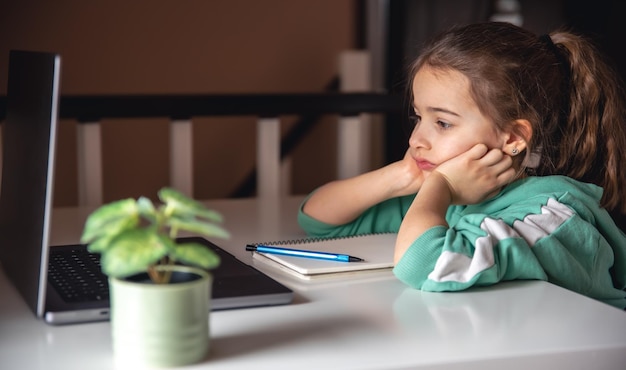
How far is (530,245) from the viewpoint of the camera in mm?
1138

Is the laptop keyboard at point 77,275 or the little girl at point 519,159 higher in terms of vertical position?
the little girl at point 519,159

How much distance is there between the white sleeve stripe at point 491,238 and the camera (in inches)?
41.6

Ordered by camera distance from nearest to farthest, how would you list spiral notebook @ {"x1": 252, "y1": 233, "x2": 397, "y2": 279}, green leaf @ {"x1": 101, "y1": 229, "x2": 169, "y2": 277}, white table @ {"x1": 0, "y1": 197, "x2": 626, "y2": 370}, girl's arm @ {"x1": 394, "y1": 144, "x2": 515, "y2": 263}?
1. green leaf @ {"x1": 101, "y1": 229, "x2": 169, "y2": 277}
2. white table @ {"x1": 0, "y1": 197, "x2": 626, "y2": 370}
3. spiral notebook @ {"x1": 252, "y1": 233, "x2": 397, "y2": 279}
4. girl's arm @ {"x1": 394, "y1": 144, "x2": 515, "y2": 263}

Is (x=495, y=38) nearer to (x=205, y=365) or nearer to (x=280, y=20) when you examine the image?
(x=205, y=365)

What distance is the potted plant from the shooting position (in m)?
0.72

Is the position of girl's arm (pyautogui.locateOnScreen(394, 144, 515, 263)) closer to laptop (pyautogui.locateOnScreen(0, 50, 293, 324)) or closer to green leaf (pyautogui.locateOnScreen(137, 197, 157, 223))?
laptop (pyautogui.locateOnScreen(0, 50, 293, 324))

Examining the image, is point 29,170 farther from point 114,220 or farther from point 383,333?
point 383,333

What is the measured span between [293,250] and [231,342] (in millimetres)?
347

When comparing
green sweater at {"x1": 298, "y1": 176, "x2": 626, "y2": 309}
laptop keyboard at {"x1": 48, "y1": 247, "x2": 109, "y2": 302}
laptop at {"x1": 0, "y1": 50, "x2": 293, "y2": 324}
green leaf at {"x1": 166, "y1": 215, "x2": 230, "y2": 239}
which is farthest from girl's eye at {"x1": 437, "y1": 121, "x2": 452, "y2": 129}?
green leaf at {"x1": 166, "y1": 215, "x2": 230, "y2": 239}

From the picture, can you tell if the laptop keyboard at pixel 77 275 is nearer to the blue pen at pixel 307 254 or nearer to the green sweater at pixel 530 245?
the blue pen at pixel 307 254

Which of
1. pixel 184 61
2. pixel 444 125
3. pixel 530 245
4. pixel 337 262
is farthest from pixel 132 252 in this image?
pixel 184 61

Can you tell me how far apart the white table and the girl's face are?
27 cm

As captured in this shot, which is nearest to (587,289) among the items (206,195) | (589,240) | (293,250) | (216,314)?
(589,240)

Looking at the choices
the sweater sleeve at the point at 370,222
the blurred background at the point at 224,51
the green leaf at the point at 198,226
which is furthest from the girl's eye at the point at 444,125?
the blurred background at the point at 224,51
